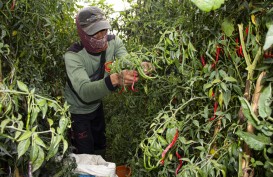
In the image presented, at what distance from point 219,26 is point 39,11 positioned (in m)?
0.92

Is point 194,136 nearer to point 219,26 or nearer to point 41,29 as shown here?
point 219,26

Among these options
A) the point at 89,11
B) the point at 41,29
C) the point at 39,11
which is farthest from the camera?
the point at 89,11

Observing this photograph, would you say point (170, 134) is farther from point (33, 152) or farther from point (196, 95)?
point (33, 152)

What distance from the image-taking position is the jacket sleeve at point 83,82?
1.78 meters

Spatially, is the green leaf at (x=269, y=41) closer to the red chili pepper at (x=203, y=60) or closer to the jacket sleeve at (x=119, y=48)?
the red chili pepper at (x=203, y=60)

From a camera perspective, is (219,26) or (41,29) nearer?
(219,26)

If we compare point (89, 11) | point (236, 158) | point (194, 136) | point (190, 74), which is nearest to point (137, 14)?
point (89, 11)

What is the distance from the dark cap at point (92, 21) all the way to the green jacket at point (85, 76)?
0.19 metres

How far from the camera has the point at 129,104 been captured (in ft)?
7.29

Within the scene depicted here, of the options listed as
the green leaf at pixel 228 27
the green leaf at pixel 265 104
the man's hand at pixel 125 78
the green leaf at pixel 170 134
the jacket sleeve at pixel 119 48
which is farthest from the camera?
the jacket sleeve at pixel 119 48

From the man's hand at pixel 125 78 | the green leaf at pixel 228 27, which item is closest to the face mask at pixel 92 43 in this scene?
the man's hand at pixel 125 78

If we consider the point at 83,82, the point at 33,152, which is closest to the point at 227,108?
the point at 33,152

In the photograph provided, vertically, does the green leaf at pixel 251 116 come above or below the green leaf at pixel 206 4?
below

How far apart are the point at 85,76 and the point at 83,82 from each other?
0.06 meters
